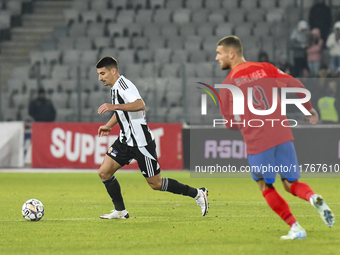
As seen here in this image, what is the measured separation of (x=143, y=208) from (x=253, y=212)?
1.67 metres

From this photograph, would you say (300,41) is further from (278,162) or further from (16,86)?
(278,162)

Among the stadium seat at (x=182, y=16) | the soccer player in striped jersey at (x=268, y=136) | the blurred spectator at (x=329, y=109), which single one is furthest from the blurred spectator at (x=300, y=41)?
the soccer player in striped jersey at (x=268, y=136)

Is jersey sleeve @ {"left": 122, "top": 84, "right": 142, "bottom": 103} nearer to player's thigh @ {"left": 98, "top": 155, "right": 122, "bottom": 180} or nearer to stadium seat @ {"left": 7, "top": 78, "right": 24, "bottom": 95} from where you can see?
player's thigh @ {"left": 98, "top": 155, "right": 122, "bottom": 180}

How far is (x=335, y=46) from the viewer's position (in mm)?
17906

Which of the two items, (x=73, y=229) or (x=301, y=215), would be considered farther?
(x=301, y=215)

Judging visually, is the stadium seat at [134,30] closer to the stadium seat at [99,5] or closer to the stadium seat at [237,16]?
the stadium seat at [99,5]

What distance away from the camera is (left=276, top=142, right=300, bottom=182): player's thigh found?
5671 millimetres

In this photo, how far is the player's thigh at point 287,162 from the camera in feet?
18.6

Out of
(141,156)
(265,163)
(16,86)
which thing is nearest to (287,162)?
(265,163)

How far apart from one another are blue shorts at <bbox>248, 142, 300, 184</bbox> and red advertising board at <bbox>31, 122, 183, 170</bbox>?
10.4 meters

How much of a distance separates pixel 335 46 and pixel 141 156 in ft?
39.0

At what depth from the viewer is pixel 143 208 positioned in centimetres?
896

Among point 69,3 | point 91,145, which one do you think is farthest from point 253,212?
point 69,3

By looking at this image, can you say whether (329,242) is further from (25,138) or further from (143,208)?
(25,138)
